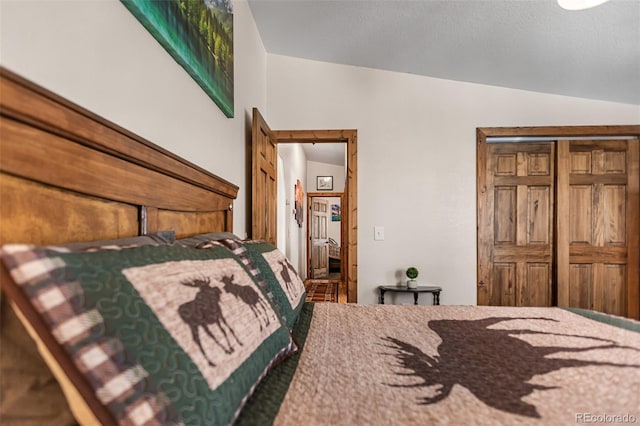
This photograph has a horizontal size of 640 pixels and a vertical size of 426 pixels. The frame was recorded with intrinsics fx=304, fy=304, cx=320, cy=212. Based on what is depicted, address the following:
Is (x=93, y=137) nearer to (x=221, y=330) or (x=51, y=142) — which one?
(x=51, y=142)

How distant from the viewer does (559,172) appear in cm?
294

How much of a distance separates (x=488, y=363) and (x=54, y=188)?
3.66 feet

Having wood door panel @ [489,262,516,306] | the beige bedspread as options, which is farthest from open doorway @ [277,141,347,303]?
the beige bedspread

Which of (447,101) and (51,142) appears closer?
(51,142)

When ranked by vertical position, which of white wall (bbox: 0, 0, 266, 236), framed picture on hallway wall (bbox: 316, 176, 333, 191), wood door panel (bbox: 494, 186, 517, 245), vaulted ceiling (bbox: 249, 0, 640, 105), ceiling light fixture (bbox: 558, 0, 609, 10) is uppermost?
vaulted ceiling (bbox: 249, 0, 640, 105)

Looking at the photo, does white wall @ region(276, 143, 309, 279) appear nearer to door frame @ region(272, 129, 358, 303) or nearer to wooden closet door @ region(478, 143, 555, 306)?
door frame @ region(272, 129, 358, 303)

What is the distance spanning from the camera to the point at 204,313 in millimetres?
541

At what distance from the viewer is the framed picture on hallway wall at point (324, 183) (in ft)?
23.8

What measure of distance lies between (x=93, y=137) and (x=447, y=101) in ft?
9.78

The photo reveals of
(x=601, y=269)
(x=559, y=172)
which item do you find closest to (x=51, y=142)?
A: (x=559, y=172)

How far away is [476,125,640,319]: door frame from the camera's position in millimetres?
2885

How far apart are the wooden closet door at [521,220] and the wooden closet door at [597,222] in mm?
110

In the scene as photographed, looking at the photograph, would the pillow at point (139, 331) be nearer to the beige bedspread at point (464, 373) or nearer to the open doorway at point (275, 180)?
the beige bedspread at point (464, 373)

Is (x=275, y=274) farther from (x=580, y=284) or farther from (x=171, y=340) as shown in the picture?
(x=580, y=284)
